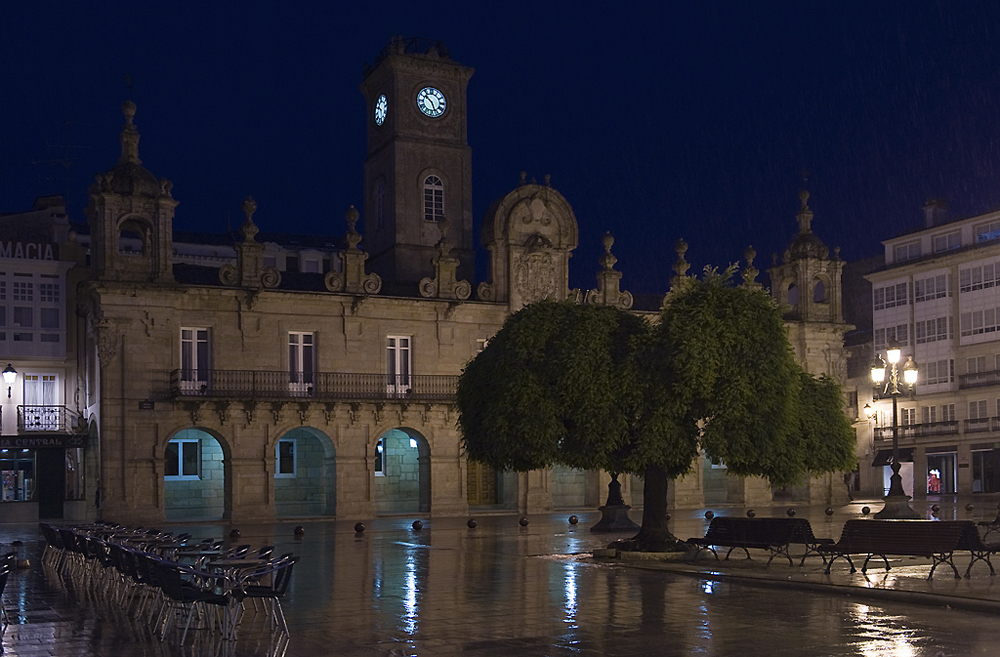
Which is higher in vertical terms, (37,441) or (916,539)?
(37,441)

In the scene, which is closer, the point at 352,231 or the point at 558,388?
the point at 558,388

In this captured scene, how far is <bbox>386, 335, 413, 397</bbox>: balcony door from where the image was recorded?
43531mm

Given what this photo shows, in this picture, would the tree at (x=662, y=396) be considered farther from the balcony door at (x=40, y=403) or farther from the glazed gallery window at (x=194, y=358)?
the balcony door at (x=40, y=403)

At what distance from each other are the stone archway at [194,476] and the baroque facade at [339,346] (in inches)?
2.8

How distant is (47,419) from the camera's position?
43938mm

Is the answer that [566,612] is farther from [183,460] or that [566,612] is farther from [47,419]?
[47,419]

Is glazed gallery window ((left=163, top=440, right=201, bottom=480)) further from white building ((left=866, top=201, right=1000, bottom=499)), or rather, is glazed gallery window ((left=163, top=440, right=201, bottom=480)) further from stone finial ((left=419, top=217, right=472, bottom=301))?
white building ((left=866, top=201, right=1000, bottom=499))

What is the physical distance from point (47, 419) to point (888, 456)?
1578 inches

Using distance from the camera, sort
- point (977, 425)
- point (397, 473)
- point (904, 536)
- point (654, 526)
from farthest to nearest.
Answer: point (977, 425), point (397, 473), point (654, 526), point (904, 536)

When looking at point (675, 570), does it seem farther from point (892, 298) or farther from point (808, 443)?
point (892, 298)

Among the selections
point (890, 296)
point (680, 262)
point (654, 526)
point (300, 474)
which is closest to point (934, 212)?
point (890, 296)

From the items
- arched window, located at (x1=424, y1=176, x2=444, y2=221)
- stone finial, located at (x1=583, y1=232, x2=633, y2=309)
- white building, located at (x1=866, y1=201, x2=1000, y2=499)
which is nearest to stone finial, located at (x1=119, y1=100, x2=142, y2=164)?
arched window, located at (x1=424, y1=176, x2=444, y2=221)

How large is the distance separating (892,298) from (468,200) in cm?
2474

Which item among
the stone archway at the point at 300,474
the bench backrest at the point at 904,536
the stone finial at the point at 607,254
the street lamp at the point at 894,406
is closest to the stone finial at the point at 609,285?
the stone finial at the point at 607,254
